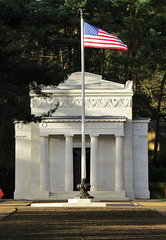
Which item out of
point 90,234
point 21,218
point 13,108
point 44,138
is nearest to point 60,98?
point 44,138

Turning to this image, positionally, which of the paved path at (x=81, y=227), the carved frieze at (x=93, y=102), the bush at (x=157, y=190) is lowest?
the paved path at (x=81, y=227)

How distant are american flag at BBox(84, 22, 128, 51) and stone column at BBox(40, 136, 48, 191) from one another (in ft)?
37.4

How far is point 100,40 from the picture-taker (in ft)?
148

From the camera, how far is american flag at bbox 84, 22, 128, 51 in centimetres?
4456

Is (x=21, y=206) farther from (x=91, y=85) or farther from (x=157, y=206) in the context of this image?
(x=91, y=85)

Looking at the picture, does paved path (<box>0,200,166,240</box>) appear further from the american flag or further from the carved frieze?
the carved frieze

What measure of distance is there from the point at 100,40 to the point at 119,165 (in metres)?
12.6

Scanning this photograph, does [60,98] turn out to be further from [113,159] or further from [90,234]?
[90,234]

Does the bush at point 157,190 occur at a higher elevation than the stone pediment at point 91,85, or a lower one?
lower

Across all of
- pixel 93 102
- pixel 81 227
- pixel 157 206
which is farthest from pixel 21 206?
pixel 81 227

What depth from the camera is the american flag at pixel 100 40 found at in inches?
1754

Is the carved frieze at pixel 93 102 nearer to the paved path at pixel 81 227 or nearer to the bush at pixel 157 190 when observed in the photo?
the bush at pixel 157 190

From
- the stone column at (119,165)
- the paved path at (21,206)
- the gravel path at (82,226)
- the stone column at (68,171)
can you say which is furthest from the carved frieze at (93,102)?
the gravel path at (82,226)

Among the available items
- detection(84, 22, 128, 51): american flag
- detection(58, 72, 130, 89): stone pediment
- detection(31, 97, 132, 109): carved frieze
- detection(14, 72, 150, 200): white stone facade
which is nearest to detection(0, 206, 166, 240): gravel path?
detection(84, 22, 128, 51): american flag
